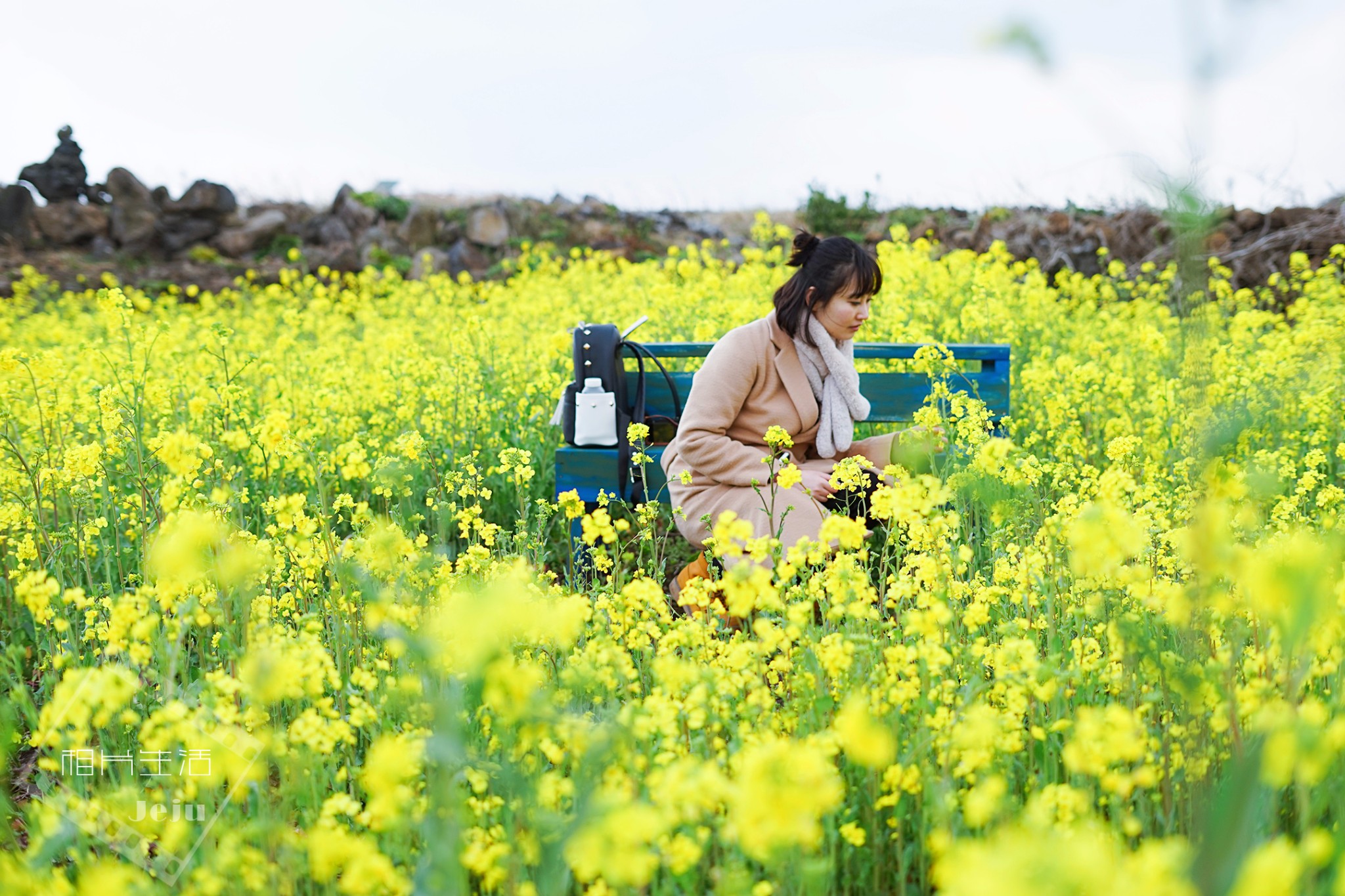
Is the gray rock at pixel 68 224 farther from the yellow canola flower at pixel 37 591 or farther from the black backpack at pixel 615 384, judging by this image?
the yellow canola flower at pixel 37 591

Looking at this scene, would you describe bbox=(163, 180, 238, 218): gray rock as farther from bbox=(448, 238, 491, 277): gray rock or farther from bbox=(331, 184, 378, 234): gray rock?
bbox=(448, 238, 491, 277): gray rock

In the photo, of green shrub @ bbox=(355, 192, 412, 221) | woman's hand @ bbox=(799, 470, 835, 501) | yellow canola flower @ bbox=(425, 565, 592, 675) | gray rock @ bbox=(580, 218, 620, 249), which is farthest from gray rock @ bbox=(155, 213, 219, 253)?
yellow canola flower @ bbox=(425, 565, 592, 675)

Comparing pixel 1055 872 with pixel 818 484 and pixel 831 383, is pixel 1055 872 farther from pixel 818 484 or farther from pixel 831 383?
pixel 831 383

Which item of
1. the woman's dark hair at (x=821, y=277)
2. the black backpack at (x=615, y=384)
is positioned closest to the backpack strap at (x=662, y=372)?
the black backpack at (x=615, y=384)

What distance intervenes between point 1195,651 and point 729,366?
2.23 m

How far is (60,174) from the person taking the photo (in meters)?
18.0

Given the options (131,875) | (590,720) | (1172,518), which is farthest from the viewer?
(1172,518)

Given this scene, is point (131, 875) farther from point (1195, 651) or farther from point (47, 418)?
point (47, 418)

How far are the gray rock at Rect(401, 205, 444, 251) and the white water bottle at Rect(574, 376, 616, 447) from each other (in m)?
13.6

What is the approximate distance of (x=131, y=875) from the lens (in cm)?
142

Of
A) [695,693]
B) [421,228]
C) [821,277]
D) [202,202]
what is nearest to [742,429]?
[821,277]

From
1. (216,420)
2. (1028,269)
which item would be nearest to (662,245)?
(1028,269)

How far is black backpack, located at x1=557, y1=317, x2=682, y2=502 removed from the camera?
396 cm

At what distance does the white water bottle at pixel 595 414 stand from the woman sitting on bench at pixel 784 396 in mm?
304
